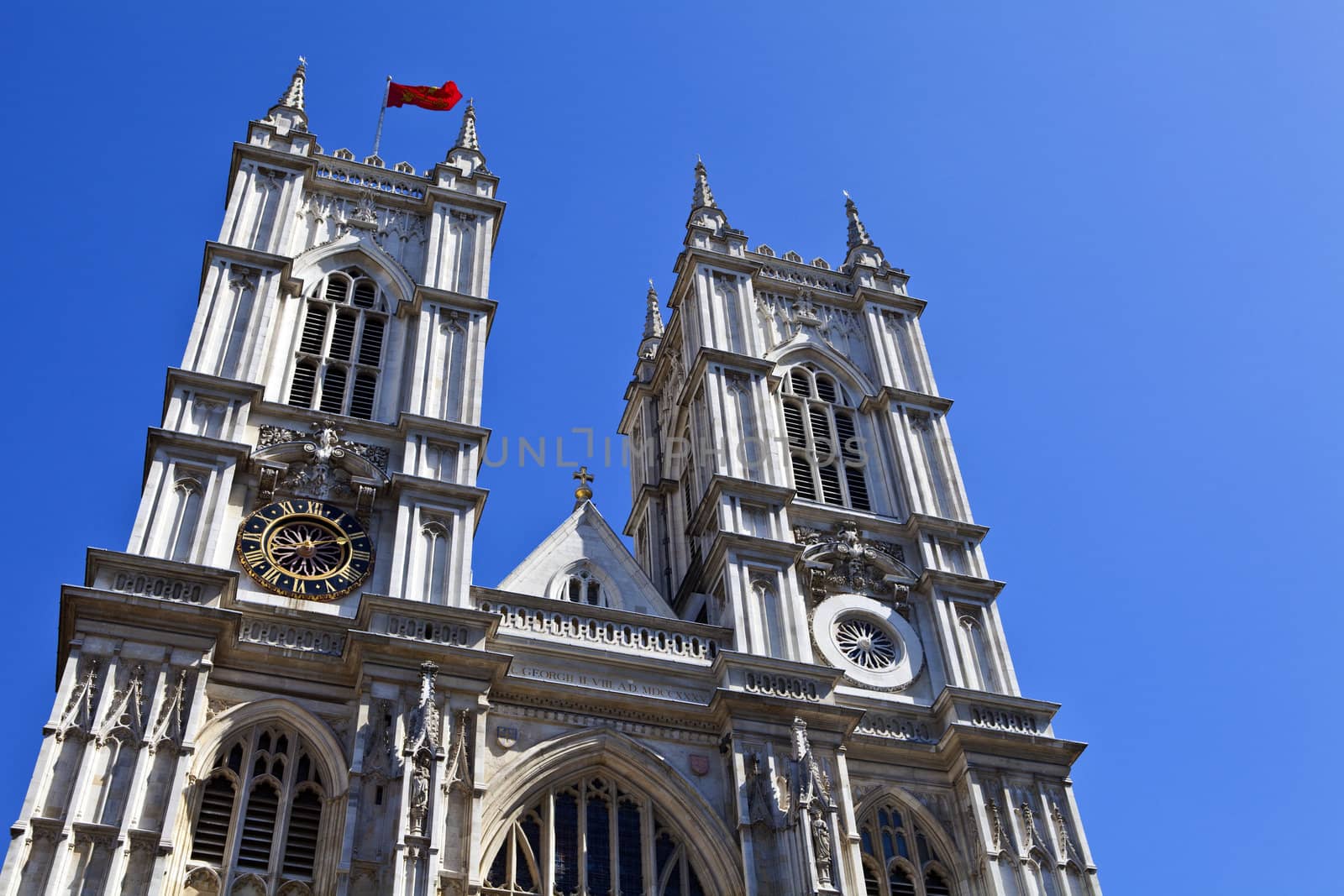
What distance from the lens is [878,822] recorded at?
1087 inches

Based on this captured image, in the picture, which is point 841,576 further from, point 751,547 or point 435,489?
point 435,489

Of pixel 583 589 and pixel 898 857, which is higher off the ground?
pixel 583 589

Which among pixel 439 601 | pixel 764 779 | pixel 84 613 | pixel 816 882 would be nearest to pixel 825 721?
pixel 764 779

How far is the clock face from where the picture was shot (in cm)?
2752

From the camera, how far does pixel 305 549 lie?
92.5 ft

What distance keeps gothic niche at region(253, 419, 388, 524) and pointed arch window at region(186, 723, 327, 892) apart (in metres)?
5.56

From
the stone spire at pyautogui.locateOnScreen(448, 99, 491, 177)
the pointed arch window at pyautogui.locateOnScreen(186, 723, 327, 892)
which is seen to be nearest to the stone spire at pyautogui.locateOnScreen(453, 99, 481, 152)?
the stone spire at pyautogui.locateOnScreen(448, 99, 491, 177)

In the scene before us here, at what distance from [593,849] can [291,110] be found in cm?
2178

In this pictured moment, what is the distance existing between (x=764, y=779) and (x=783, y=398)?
39.8ft

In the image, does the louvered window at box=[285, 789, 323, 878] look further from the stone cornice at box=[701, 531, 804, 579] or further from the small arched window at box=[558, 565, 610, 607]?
the stone cornice at box=[701, 531, 804, 579]

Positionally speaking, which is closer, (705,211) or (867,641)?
(867,641)

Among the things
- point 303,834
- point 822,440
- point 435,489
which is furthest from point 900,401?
point 303,834

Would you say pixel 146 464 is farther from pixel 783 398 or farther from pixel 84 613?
pixel 783 398

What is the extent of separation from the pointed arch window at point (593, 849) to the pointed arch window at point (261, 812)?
313 centimetres
